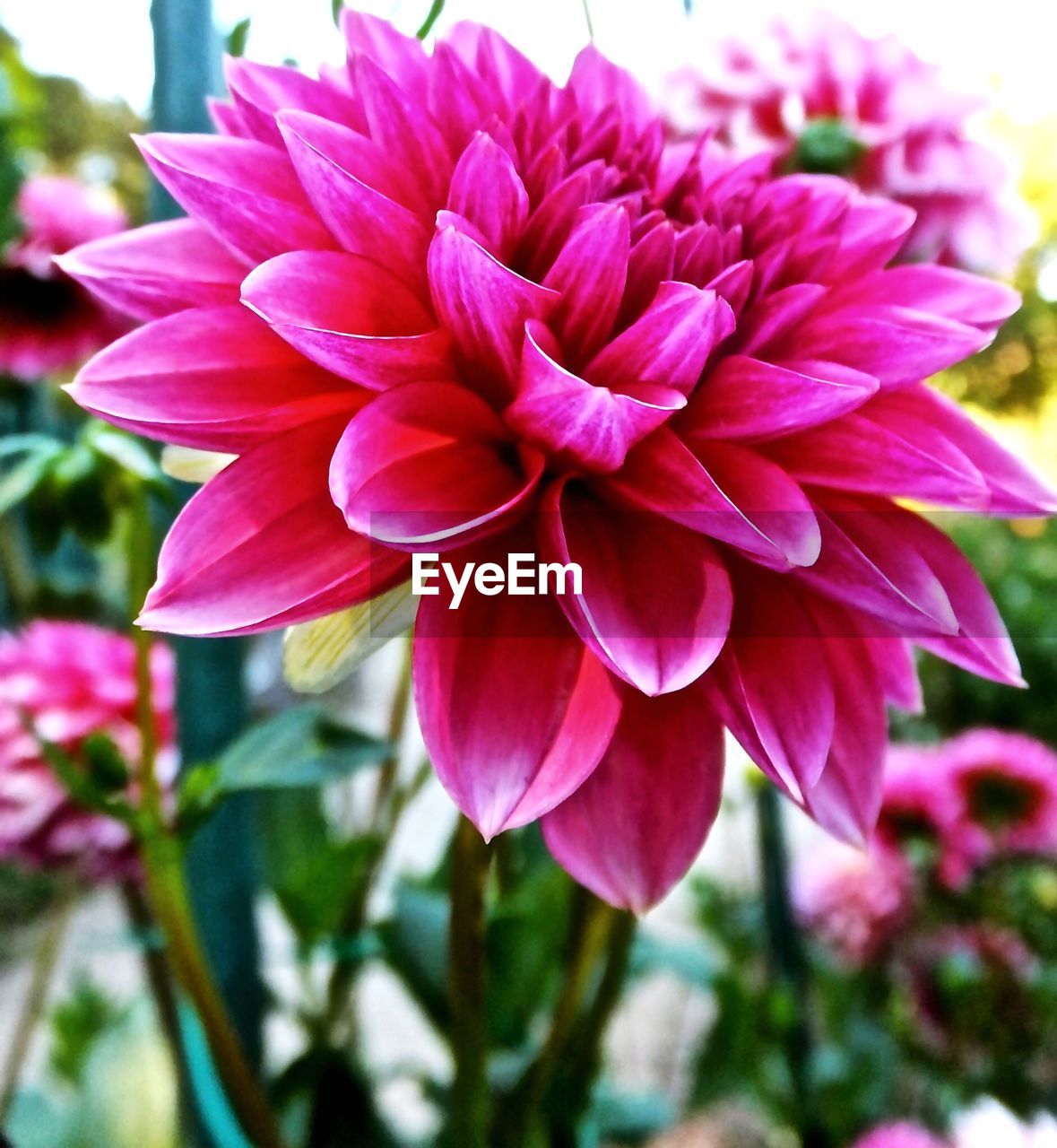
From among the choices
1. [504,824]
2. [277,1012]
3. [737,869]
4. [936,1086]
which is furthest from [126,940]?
[737,869]

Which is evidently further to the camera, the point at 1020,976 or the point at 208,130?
the point at 1020,976

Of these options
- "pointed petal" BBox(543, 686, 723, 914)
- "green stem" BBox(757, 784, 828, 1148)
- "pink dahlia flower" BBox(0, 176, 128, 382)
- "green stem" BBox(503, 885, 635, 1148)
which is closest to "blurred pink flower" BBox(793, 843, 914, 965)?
"green stem" BBox(757, 784, 828, 1148)

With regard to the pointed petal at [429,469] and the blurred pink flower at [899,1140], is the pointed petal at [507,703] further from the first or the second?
the blurred pink flower at [899,1140]

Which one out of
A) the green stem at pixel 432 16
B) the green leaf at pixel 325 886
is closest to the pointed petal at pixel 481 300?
the green stem at pixel 432 16

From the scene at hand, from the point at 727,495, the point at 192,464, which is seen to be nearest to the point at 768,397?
the point at 727,495

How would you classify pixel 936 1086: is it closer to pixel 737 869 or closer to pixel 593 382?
pixel 737 869

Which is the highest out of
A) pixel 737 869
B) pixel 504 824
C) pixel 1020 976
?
pixel 504 824
